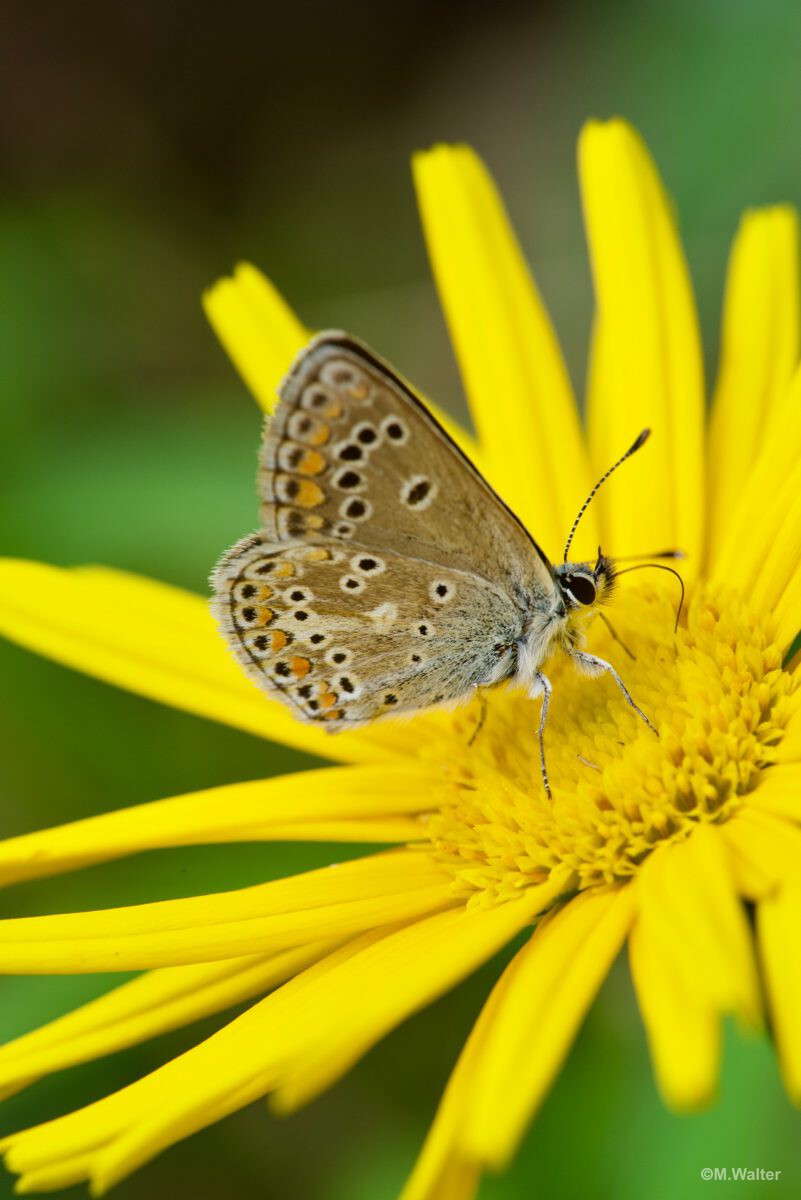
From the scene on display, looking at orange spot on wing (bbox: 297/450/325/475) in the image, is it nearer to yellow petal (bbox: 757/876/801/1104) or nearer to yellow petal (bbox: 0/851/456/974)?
yellow petal (bbox: 0/851/456/974)

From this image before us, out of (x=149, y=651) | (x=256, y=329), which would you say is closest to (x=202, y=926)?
(x=149, y=651)

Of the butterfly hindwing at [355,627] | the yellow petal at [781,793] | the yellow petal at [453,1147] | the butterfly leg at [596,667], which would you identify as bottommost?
the yellow petal at [453,1147]

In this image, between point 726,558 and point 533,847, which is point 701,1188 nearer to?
point 533,847

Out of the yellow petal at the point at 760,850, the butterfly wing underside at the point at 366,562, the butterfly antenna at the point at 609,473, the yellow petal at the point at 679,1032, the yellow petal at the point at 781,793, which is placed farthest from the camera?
the butterfly antenna at the point at 609,473

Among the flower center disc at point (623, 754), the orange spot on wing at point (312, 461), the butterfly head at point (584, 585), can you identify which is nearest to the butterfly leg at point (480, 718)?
the flower center disc at point (623, 754)

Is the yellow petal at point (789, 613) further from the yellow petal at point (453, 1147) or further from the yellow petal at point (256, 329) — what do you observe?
the yellow petal at point (256, 329)

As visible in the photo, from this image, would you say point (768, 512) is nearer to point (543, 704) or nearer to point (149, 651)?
point (543, 704)

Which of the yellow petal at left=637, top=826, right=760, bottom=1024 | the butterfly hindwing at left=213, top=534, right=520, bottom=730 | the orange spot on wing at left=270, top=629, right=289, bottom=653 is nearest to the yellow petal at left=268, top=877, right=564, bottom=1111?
the yellow petal at left=637, top=826, right=760, bottom=1024

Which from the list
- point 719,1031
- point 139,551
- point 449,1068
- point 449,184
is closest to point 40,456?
point 139,551
